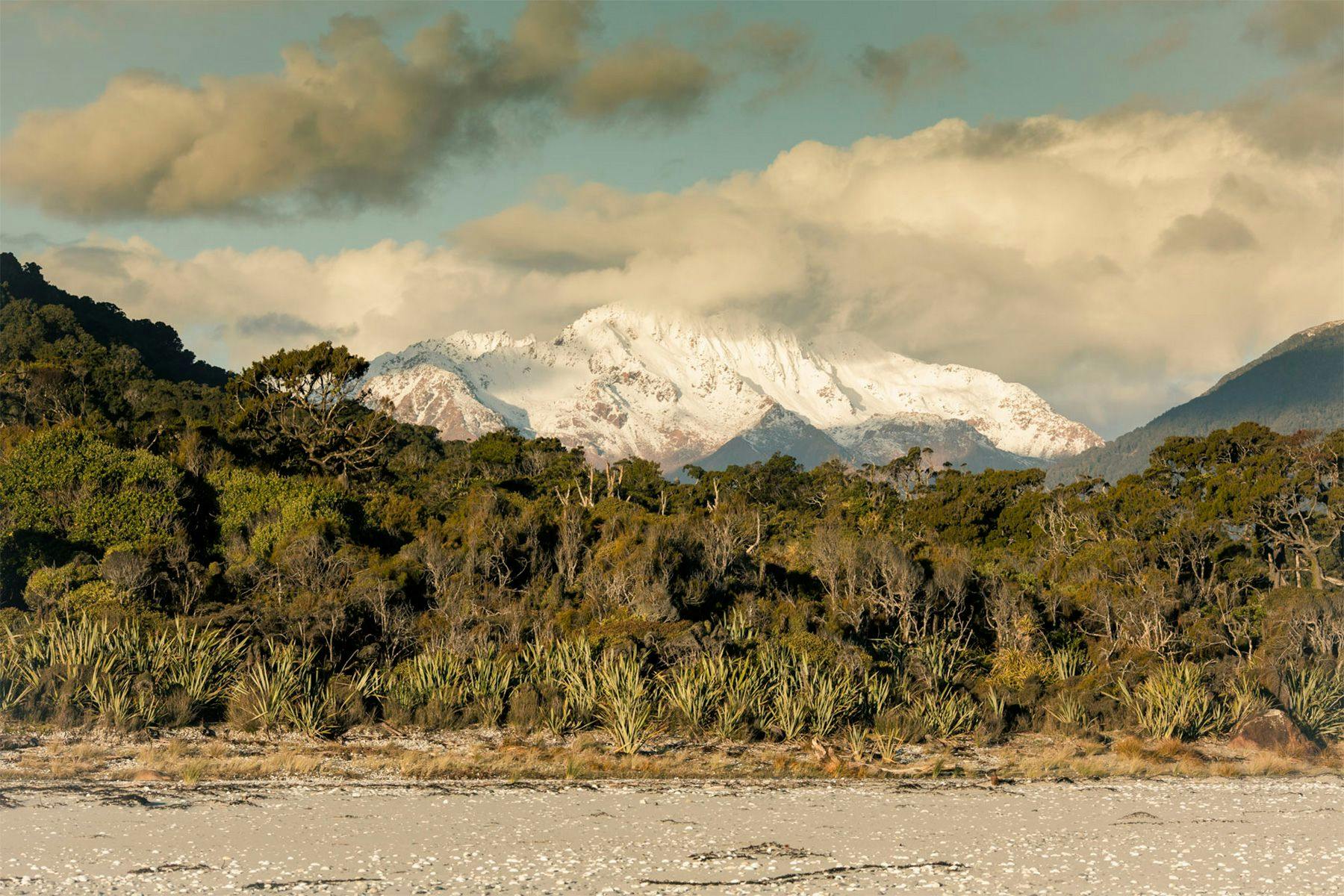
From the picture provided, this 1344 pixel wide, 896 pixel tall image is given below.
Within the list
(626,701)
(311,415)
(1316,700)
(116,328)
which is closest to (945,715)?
(626,701)

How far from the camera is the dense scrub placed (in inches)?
922

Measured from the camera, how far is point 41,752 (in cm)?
1877

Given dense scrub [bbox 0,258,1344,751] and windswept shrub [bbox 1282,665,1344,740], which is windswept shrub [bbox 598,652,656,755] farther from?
windswept shrub [bbox 1282,665,1344,740]

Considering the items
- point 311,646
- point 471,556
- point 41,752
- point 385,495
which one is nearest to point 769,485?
point 385,495

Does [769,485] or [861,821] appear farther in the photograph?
[769,485]

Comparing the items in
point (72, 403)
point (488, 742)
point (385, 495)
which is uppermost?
point (72, 403)

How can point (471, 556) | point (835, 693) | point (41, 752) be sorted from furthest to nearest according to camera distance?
point (471, 556), point (835, 693), point (41, 752)

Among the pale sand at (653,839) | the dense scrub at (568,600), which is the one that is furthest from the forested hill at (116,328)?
the pale sand at (653,839)

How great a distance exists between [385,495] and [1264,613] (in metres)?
31.6

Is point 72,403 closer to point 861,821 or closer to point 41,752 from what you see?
point 41,752

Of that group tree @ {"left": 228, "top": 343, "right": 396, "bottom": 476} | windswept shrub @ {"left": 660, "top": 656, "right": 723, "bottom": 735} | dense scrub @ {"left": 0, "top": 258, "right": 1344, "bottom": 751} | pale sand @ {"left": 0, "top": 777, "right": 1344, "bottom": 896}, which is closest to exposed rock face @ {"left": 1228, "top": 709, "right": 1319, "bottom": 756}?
dense scrub @ {"left": 0, "top": 258, "right": 1344, "bottom": 751}

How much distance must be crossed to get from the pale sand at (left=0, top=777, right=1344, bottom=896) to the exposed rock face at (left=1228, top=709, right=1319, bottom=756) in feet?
17.7

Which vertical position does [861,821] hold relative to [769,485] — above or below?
below

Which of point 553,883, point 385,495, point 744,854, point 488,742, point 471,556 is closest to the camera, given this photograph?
point 553,883
